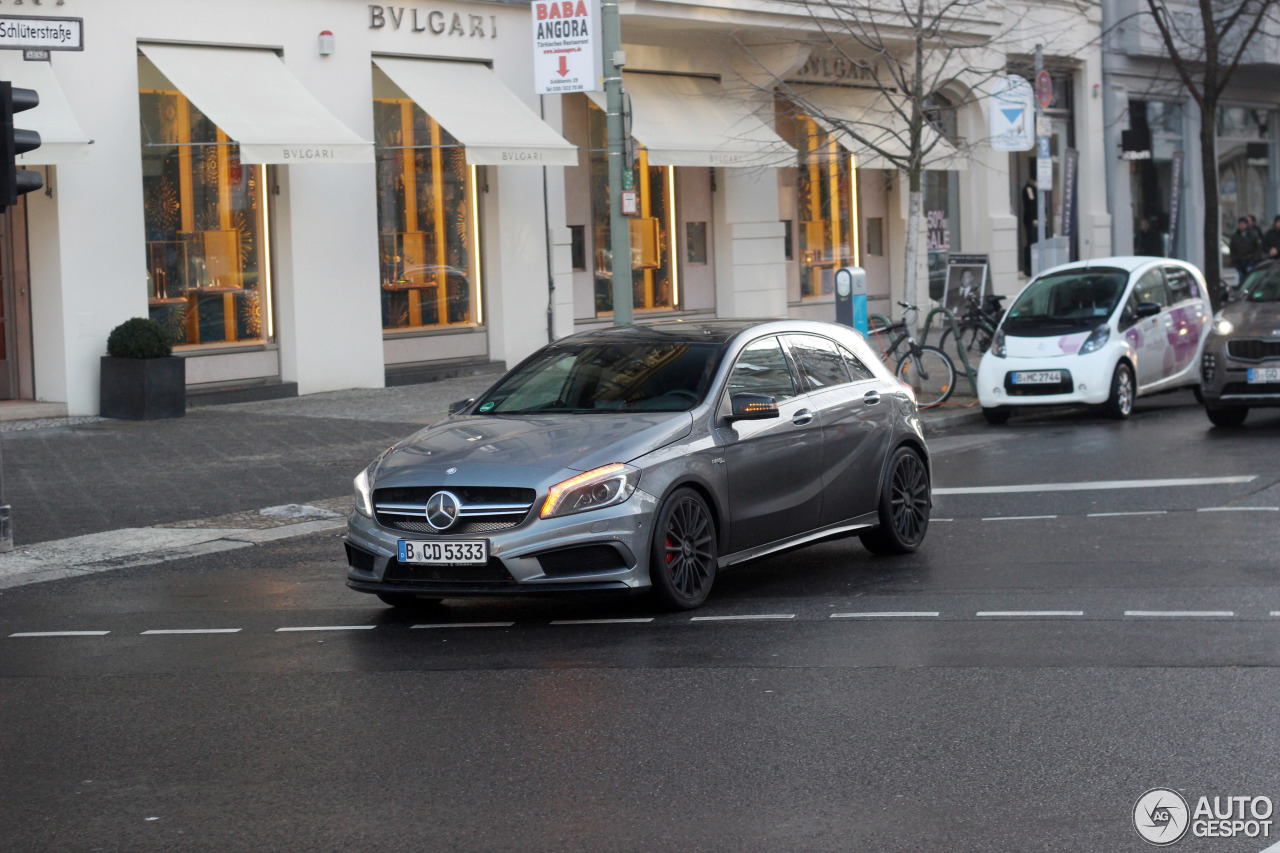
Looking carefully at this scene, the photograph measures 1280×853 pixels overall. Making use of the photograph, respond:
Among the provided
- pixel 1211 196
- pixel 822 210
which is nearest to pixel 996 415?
pixel 822 210

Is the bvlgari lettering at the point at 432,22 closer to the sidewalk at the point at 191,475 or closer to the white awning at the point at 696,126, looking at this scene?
the white awning at the point at 696,126

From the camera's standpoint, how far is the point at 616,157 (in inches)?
678

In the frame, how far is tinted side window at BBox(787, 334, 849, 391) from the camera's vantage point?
9672 millimetres

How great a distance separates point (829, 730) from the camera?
6.16 meters

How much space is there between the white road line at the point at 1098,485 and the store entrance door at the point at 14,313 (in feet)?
33.9

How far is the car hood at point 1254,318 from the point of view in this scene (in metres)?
15.7

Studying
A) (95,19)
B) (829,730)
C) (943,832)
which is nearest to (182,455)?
(95,19)

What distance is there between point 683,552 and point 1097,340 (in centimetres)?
1007

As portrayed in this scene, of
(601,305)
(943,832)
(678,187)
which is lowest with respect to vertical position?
(943,832)

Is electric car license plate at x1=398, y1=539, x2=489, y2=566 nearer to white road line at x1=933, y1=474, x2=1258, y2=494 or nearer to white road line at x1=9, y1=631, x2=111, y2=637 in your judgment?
white road line at x1=9, y1=631, x2=111, y2=637

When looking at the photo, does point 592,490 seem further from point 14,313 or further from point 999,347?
point 14,313

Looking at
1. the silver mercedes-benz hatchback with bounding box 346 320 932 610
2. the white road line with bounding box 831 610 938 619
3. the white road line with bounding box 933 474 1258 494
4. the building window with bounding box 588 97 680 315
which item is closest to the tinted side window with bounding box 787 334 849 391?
the silver mercedes-benz hatchback with bounding box 346 320 932 610

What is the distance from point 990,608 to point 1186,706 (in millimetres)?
2084

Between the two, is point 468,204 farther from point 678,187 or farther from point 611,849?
point 611,849
